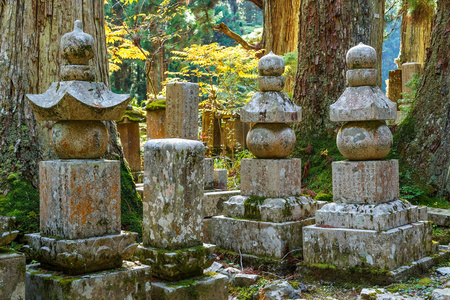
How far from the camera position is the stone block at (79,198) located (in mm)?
3311

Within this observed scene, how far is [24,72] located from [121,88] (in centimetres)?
2229

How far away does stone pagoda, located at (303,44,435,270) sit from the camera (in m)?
4.64

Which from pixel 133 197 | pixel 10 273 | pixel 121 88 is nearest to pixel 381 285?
pixel 133 197

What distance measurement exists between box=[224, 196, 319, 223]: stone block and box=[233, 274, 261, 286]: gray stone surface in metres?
0.78

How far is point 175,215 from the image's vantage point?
3.64 meters

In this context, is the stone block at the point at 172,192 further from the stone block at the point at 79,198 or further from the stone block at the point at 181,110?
the stone block at the point at 181,110

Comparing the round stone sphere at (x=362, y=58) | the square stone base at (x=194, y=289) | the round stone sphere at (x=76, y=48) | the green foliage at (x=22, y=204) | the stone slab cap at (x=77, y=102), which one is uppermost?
the round stone sphere at (x=362, y=58)

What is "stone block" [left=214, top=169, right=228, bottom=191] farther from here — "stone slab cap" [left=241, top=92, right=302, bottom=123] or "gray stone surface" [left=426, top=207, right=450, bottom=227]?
"gray stone surface" [left=426, top=207, right=450, bottom=227]

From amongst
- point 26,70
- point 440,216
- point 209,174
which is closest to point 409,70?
point 440,216

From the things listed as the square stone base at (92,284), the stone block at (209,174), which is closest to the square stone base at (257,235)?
the stone block at (209,174)

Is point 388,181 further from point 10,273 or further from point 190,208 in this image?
point 10,273

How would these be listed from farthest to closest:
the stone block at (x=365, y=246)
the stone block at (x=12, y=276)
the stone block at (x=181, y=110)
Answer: the stone block at (x=181, y=110) → the stone block at (x=365, y=246) → the stone block at (x=12, y=276)

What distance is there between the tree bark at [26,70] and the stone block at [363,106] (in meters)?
2.98

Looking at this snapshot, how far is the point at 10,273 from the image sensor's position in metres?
3.06
